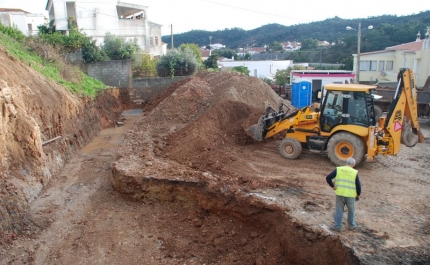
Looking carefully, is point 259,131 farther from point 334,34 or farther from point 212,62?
point 334,34

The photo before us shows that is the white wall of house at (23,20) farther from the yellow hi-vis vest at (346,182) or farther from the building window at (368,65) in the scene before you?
the building window at (368,65)

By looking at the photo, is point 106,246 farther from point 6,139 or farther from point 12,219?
point 6,139

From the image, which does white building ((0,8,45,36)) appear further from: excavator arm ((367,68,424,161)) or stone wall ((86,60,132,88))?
excavator arm ((367,68,424,161))

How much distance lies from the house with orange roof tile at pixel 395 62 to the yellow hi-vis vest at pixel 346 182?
2632cm

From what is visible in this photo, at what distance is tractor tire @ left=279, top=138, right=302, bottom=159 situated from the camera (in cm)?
1113

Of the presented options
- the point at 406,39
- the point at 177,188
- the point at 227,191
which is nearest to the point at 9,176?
the point at 177,188

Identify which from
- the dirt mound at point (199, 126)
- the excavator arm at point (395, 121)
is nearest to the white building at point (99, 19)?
the dirt mound at point (199, 126)

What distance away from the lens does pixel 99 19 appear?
3219 cm

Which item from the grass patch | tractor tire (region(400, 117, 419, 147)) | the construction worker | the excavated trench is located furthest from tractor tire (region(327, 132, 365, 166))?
the grass patch

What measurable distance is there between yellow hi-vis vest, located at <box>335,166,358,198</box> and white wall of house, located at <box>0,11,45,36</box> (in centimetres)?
2562

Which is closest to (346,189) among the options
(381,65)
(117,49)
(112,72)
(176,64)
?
(112,72)

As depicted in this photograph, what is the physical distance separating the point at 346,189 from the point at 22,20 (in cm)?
3346

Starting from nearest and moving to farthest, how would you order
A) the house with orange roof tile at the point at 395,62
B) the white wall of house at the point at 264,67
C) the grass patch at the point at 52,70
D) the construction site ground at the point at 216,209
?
the construction site ground at the point at 216,209 < the grass patch at the point at 52,70 < the house with orange roof tile at the point at 395,62 < the white wall of house at the point at 264,67

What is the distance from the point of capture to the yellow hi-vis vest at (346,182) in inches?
246
